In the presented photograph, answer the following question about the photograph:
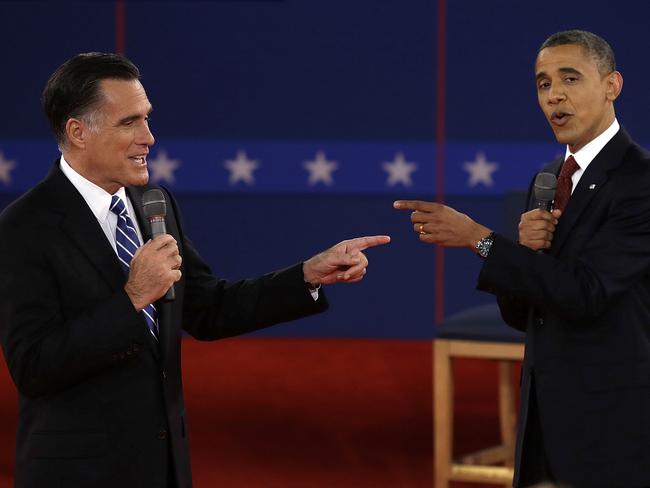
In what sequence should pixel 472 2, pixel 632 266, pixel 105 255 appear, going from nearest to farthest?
pixel 105 255 → pixel 632 266 → pixel 472 2

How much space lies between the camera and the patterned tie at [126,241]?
2.24 meters

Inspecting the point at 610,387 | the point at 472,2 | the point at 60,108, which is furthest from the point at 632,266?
the point at 472,2

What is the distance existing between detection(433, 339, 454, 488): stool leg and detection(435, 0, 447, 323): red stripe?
91.3 inches

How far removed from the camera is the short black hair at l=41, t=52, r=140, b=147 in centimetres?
227

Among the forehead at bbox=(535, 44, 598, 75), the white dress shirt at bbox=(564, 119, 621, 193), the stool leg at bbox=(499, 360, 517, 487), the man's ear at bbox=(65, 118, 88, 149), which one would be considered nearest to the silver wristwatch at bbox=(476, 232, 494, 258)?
the white dress shirt at bbox=(564, 119, 621, 193)

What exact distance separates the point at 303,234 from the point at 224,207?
466mm

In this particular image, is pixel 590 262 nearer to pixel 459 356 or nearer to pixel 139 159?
pixel 139 159

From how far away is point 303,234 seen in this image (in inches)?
246

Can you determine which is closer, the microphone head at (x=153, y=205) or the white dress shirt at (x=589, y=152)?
the microphone head at (x=153, y=205)

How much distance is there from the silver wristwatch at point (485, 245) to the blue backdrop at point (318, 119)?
3693 millimetres

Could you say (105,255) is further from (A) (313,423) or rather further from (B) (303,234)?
(B) (303,234)

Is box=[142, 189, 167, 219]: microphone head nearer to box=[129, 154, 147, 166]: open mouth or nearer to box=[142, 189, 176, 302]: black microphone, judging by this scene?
box=[142, 189, 176, 302]: black microphone

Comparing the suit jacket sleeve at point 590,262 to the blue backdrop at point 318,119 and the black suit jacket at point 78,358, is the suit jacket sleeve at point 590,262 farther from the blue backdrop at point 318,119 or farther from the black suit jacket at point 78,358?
the blue backdrop at point 318,119

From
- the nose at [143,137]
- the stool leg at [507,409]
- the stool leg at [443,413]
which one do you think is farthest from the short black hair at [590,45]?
the stool leg at [507,409]
